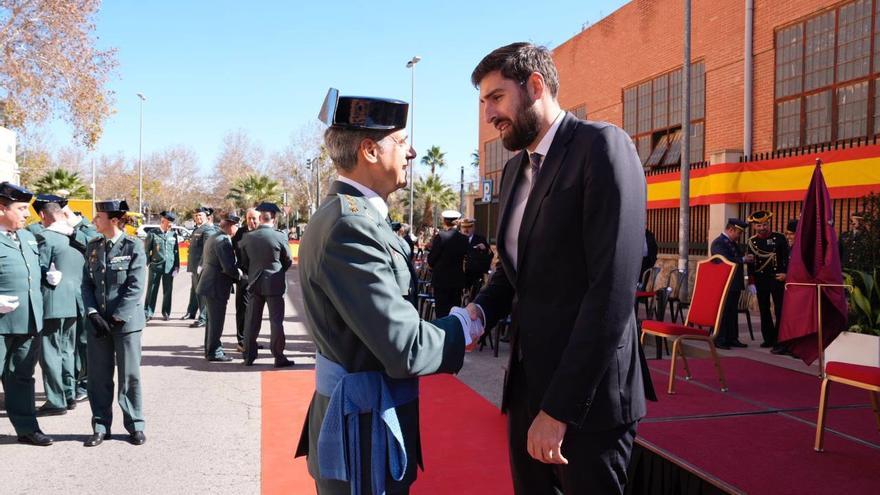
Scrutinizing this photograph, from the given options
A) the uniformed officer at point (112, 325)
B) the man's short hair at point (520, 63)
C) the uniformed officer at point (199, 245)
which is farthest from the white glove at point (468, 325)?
the uniformed officer at point (199, 245)

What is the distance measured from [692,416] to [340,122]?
143 inches

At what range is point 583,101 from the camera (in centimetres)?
2267

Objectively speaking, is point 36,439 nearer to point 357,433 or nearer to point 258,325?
point 258,325

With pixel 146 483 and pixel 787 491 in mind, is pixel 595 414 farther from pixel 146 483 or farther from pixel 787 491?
pixel 146 483

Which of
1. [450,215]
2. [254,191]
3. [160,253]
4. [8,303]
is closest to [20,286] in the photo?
[8,303]

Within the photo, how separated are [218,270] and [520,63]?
7.72 meters

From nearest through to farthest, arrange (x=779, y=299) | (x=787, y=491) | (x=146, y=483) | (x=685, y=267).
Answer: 1. (x=787, y=491)
2. (x=146, y=483)
3. (x=779, y=299)
4. (x=685, y=267)

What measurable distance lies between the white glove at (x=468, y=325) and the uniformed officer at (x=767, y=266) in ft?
28.9

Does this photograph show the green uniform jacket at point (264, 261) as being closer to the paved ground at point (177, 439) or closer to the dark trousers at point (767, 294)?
the paved ground at point (177, 439)

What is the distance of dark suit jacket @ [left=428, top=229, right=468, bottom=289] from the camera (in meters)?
9.98

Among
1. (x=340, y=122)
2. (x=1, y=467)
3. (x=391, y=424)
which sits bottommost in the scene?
(x=1, y=467)

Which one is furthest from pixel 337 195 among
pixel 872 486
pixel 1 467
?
pixel 1 467

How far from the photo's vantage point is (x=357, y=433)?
6.69 feet

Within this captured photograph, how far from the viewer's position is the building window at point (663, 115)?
16.9 meters
